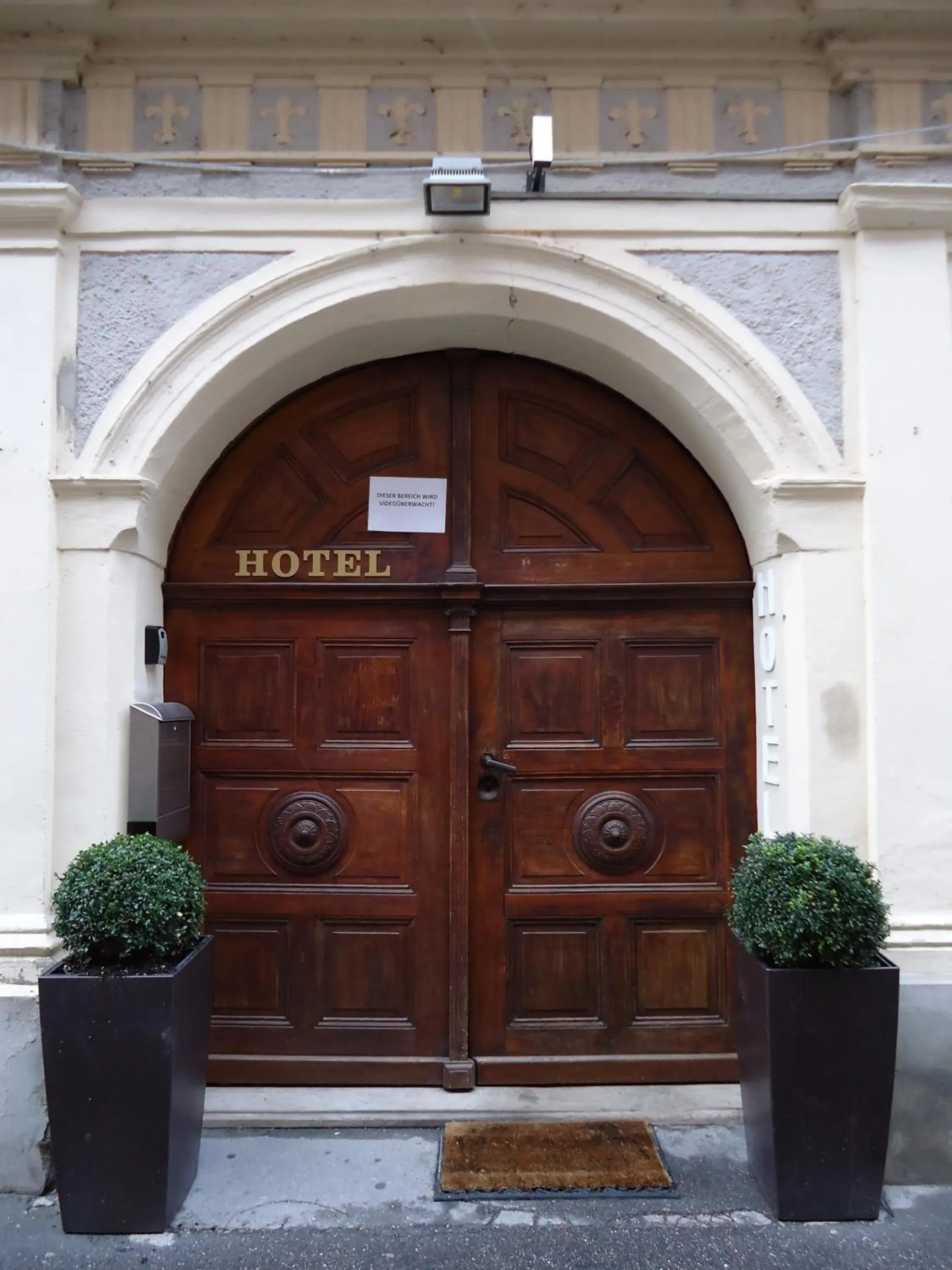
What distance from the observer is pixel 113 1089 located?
3.10 m

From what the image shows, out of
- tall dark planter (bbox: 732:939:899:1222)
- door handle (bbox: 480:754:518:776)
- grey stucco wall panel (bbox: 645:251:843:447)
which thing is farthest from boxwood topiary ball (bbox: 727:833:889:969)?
grey stucco wall panel (bbox: 645:251:843:447)

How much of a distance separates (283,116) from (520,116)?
1.00 m

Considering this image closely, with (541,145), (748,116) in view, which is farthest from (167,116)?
(748,116)

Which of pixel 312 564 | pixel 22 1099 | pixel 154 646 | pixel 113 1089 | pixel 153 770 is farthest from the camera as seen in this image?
pixel 312 564

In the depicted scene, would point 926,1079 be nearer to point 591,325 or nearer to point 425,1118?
point 425,1118

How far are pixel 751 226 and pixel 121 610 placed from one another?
119 inches

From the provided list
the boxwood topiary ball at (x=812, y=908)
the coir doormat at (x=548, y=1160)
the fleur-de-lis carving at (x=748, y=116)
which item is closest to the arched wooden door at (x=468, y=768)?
the coir doormat at (x=548, y=1160)

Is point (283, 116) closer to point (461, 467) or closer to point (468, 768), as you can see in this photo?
point (461, 467)

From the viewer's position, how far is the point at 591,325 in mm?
3910

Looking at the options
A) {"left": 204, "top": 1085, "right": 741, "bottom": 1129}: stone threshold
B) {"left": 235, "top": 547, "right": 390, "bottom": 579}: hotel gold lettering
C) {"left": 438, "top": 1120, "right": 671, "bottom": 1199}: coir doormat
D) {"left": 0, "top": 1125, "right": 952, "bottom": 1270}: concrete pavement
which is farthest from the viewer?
{"left": 235, "top": 547, "right": 390, "bottom": 579}: hotel gold lettering

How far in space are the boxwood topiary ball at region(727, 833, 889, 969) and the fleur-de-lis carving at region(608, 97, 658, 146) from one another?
9.62 ft

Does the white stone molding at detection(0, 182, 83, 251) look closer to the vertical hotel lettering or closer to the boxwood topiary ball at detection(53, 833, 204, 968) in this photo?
the boxwood topiary ball at detection(53, 833, 204, 968)

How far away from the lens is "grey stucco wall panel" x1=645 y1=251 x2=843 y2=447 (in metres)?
3.76

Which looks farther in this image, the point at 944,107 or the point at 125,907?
the point at 944,107
